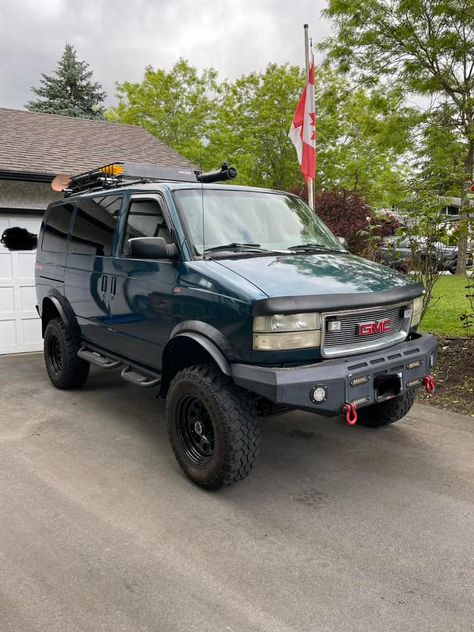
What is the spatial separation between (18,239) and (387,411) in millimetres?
6458

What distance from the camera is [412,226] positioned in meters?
6.25

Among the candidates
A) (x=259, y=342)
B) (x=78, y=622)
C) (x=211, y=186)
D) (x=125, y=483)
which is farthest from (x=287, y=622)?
(x=211, y=186)

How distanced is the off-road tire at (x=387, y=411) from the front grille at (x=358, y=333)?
2.67 feet

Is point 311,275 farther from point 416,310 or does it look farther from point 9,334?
point 9,334

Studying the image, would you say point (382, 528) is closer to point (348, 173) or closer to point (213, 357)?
point (213, 357)

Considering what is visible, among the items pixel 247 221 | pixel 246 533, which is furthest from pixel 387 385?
pixel 247 221

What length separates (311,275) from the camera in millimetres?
3570

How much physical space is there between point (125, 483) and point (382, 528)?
1785 millimetres

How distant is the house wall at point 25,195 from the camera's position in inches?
325

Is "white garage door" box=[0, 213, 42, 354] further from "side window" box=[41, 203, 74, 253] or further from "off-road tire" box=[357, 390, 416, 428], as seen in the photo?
"off-road tire" box=[357, 390, 416, 428]

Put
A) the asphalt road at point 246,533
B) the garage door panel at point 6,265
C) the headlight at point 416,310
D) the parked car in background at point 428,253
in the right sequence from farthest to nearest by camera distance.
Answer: the garage door panel at point 6,265 → the parked car in background at point 428,253 → the headlight at point 416,310 → the asphalt road at point 246,533

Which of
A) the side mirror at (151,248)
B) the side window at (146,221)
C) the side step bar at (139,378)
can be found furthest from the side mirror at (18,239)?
the side mirror at (151,248)

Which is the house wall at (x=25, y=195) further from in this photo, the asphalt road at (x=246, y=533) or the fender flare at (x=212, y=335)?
the fender flare at (x=212, y=335)

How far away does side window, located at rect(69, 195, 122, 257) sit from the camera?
482 centimetres
